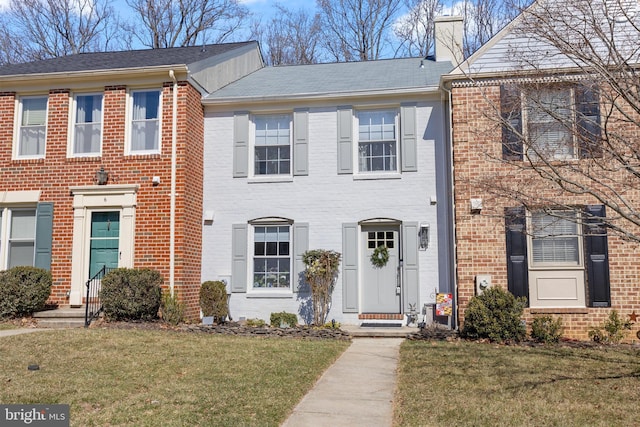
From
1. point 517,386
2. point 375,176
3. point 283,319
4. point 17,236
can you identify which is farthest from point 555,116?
point 17,236

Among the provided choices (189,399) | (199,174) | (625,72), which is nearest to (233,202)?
(199,174)

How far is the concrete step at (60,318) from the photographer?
10284 millimetres

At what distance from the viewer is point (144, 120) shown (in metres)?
11.8

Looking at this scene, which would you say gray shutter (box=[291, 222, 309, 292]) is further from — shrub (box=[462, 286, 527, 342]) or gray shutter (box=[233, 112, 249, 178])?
shrub (box=[462, 286, 527, 342])

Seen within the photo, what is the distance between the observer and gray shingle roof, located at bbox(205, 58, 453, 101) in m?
12.3

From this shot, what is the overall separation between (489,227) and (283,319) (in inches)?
172

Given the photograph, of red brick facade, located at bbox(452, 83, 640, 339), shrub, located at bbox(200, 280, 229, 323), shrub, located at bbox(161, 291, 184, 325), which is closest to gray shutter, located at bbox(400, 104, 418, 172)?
red brick facade, located at bbox(452, 83, 640, 339)

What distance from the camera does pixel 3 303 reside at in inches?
416

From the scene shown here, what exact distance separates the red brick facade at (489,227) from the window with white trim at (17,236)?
879 centimetres

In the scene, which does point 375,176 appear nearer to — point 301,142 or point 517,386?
point 301,142

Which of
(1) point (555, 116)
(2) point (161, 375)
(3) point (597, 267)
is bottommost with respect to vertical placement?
(2) point (161, 375)

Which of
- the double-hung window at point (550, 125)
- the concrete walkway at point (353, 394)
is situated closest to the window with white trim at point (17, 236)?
the concrete walkway at point (353, 394)

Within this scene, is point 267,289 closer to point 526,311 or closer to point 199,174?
point 199,174

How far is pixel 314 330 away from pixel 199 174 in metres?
4.43
